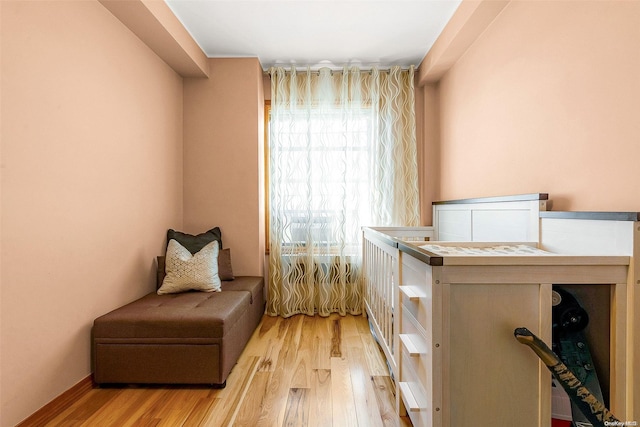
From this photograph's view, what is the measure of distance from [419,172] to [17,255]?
2.99 m

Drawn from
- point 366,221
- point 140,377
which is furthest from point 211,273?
point 366,221

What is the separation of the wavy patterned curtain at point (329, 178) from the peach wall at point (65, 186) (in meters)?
1.15

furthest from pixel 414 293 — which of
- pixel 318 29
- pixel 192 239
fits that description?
pixel 318 29

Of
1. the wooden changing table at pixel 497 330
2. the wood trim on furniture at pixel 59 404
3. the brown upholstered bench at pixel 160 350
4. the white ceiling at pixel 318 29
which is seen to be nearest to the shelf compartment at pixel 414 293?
the wooden changing table at pixel 497 330

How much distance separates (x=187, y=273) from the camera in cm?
230

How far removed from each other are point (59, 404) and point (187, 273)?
954 mm

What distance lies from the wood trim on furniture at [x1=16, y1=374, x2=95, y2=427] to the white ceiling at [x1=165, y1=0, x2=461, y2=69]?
8.13 feet

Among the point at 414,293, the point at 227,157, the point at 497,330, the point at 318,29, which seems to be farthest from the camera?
the point at 227,157

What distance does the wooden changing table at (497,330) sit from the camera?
1.05 metres

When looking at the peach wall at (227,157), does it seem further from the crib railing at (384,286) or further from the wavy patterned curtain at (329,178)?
the crib railing at (384,286)

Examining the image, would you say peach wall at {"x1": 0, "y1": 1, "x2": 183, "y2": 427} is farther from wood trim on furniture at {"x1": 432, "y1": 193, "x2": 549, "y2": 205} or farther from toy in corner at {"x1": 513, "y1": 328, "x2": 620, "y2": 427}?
wood trim on furniture at {"x1": 432, "y1": 193, "x2": 549, "y2": 205}

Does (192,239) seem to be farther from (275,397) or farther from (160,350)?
(275,397)

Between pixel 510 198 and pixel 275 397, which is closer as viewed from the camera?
pixel 275 397

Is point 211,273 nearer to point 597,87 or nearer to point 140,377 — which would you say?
point 140,377
